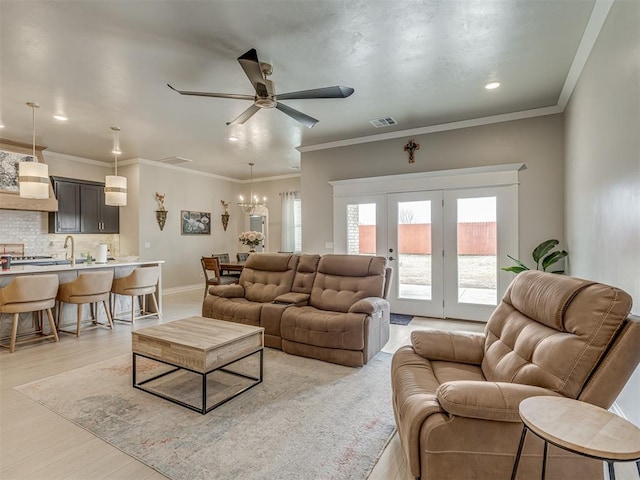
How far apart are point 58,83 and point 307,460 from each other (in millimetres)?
4448

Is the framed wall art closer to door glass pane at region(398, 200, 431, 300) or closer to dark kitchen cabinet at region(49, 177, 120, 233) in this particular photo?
dark kitchen cabinet at region(49, 177, 120, 233)

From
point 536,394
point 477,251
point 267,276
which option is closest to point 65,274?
point 267,276

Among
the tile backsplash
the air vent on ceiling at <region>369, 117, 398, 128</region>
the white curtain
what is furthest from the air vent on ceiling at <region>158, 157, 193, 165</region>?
the air vent on ceiling at <region>369, 117, 398, 128</region>

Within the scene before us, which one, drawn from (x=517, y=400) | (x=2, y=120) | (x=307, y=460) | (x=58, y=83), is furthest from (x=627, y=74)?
(x=2, y=120)

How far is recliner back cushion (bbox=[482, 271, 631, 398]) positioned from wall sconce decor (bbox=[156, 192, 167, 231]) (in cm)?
720

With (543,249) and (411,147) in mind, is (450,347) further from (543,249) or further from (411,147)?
(411,147)

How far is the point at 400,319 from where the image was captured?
5125 mm

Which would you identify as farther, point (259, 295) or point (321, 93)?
point (259, 295)

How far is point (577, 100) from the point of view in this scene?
3484mm

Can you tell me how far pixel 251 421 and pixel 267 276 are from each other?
2.27 m

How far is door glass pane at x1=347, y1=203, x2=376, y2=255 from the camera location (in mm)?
5621

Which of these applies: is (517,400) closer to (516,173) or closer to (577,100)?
(577,100)

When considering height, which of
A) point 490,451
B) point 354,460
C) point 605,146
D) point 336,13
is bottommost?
point 354,460

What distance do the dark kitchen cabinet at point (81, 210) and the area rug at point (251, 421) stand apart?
4.65m
